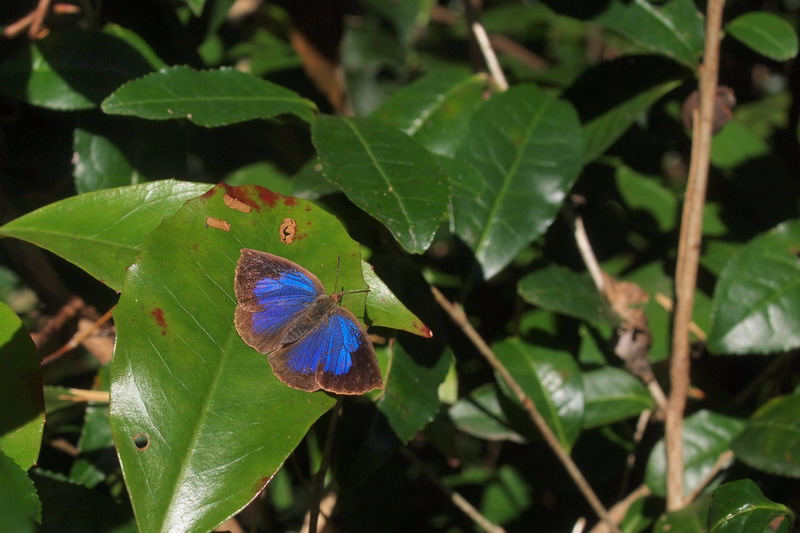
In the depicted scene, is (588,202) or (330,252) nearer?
(330,252)

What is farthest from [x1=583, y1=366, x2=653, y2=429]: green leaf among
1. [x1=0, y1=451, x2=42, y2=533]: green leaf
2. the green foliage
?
[x1=0, y1=451, x2=42, y2=533]: green leaf

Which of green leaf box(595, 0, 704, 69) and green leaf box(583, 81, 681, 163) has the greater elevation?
green leaf box(595, 0, 704, 69)

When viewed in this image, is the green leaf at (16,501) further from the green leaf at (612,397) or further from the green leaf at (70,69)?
the green leaf at (612,397)

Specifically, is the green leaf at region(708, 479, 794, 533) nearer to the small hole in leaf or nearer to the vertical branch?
the vertical branch

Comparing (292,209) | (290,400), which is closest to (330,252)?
(292,209)

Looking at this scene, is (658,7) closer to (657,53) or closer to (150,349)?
(657,53)

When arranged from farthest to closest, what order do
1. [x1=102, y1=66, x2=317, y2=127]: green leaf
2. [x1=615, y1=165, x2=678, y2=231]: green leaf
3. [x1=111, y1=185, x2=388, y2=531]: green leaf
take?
[x1=615, y1=165, x2=678, y2=231]: green leaf
[x1=102, y1=66, x2=317, y2=127]: green leaf
[x1=111, y1=185, x2=388, y2=531]: green leaf
